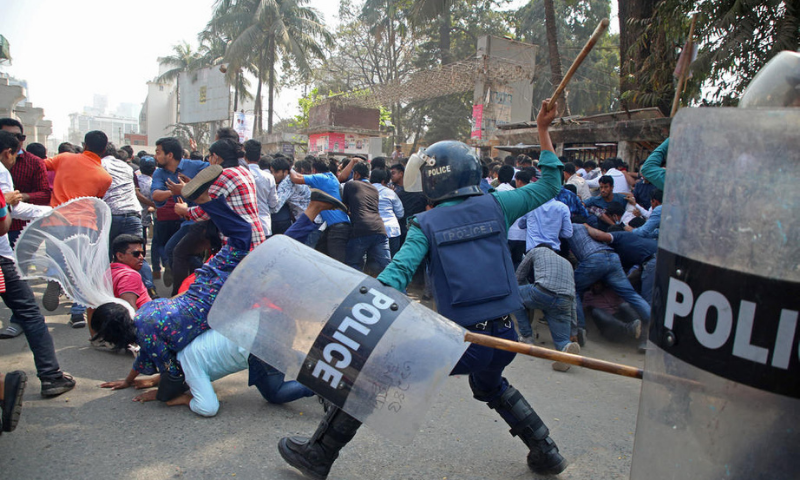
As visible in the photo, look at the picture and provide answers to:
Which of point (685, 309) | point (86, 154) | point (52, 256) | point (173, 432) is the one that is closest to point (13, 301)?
point (52, 256)

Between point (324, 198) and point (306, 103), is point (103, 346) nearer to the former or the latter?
point (324, 198)

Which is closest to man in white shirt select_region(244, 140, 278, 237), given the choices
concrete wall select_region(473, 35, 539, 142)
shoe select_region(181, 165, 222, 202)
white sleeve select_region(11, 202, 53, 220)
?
shoe select_region(181, 165, 222, 202)

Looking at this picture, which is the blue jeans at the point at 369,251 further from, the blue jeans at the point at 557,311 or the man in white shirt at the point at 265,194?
the blue jeans at the point at 557,311

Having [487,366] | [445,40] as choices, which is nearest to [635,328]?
[487,366]

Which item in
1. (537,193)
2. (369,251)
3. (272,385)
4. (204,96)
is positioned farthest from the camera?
(204,96)

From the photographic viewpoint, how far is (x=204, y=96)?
39281mm

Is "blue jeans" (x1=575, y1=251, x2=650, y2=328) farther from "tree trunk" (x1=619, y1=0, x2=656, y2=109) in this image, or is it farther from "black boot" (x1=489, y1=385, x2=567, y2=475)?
"tree trunk" (x1=619, y1=0, x2=656, y2=109)

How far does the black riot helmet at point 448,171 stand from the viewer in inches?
107

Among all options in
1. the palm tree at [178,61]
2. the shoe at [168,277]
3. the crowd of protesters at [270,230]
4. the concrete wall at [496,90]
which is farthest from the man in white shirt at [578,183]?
the palm tree at [178,61]

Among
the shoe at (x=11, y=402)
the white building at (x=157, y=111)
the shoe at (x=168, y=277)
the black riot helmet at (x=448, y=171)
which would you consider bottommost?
the shoe at (x=168, y=277)

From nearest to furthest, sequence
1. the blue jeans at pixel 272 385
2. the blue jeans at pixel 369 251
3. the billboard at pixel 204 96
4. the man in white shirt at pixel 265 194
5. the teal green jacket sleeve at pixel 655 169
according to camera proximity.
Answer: the blue jeans at pixel 272 385
the teal green jacket sleeve at pixel 655 169
the man in white shirt at pixel 265 194
the blue jeans at pixel 369 251
the billboard at pixel 204 96

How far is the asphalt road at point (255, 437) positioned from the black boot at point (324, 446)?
24cm

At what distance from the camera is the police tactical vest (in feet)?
8.39

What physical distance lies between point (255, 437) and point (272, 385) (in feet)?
1.37
